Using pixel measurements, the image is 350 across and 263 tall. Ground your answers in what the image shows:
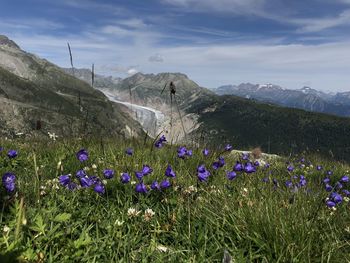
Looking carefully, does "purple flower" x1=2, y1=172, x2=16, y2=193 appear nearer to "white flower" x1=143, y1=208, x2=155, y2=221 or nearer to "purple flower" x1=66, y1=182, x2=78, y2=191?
"purple flower" x1=66, y1=182, x2=78, y2=191

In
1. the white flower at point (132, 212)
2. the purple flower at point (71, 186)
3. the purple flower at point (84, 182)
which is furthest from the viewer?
the purple flower at point (71, 186)

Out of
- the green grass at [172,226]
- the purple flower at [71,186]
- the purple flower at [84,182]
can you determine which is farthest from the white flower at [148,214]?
the purple flower at [71,186]

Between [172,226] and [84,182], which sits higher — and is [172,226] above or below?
below

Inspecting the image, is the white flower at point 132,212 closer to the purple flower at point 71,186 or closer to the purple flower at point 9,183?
the purple flower at point 71,186

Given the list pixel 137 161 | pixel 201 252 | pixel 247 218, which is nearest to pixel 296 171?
pixel 137 161

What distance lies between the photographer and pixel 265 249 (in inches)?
177

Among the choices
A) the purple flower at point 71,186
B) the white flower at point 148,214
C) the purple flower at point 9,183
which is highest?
the purple flower at point 9,183

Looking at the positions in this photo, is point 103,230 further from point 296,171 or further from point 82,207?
point 296,171

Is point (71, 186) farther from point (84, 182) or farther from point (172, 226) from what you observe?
point (172, 226)

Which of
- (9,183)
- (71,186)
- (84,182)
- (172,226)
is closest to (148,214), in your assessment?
(172,226)

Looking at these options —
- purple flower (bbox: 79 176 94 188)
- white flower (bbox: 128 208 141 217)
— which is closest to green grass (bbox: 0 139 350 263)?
white flower (bbox: 128 208 141 217)

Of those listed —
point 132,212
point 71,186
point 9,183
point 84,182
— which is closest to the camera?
point 9,183

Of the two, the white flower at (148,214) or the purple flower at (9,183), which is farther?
the white flower at (148,214)

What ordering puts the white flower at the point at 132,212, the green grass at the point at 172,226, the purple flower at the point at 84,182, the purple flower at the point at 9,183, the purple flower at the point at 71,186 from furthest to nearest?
the purple flower at the point at 71,186, the purple flower at the point at 84,182, the white flower at the point at 132,212, the purple flower at the point at 9,183, the green grass at the point at 172,226
